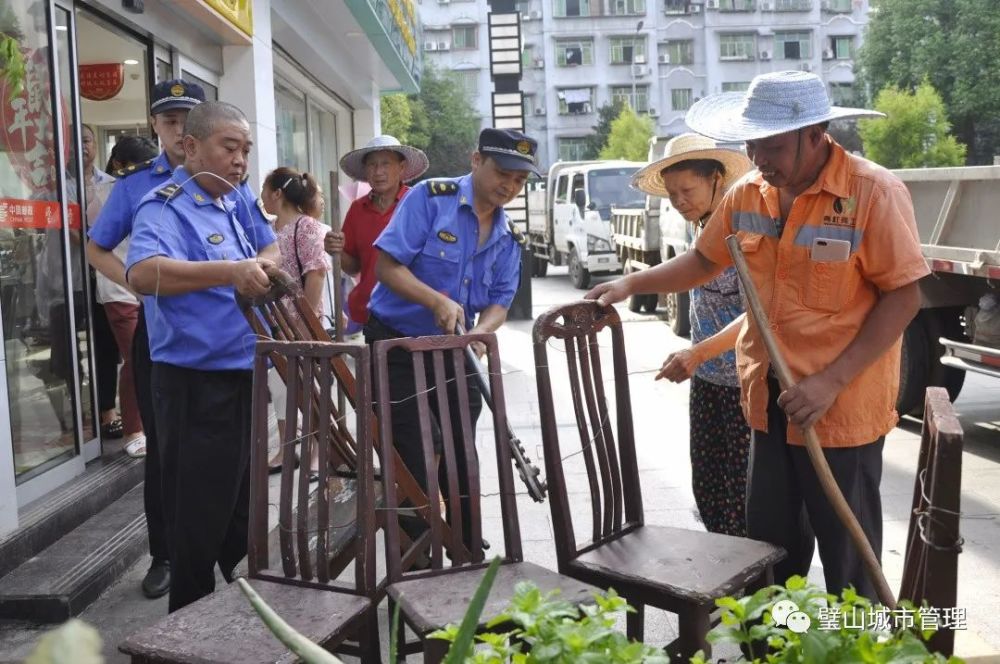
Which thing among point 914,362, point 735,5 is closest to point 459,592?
point 914,362

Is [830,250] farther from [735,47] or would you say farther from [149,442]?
[735,47]

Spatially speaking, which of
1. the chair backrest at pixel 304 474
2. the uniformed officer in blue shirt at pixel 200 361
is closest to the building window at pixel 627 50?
the uniformed officer in blue shirt at pixel 200 361

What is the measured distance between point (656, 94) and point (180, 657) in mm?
53586

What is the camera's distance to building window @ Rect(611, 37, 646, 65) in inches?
2119

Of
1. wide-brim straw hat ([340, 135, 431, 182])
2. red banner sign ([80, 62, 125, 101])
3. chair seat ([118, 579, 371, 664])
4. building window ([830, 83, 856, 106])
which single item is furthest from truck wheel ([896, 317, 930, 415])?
building window ([830, 83, 856, 106])

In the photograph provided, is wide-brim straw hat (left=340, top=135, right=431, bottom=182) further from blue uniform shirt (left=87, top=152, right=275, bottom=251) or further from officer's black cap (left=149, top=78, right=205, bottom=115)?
blue uniform shirt (left=87, top=152, right=275, bottom=251)

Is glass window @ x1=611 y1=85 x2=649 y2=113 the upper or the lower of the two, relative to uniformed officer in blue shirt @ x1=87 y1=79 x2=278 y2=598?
upper

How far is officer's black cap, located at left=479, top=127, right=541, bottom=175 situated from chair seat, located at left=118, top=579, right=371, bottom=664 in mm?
1575

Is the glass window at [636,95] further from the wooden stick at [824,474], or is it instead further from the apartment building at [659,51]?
the wooden stick at [824,474]

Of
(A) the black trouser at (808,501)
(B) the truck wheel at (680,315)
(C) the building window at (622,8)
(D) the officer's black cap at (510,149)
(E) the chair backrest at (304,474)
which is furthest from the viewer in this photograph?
(C) the building window at (622,8)

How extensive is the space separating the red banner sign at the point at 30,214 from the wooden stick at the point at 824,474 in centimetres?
335

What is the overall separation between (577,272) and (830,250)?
1582cm

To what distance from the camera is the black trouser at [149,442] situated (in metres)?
3.89

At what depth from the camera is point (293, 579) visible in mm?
2611
